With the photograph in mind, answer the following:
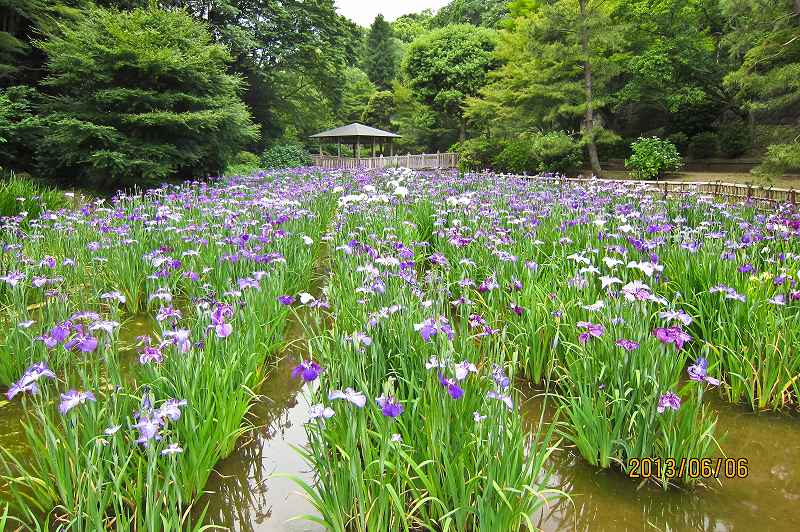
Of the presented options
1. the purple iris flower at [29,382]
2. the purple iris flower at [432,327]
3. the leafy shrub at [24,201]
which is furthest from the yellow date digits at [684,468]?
the leafy shrub at [24,201]

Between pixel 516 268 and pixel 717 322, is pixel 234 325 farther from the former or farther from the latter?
pixel 717 322

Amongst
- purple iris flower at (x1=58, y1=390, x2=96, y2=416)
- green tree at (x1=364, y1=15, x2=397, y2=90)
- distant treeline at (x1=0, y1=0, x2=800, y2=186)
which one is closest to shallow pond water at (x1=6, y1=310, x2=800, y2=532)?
purple iris flower at (x1=58, y1=390, x2=96, y2=416)

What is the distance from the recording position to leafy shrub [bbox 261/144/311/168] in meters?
22.1

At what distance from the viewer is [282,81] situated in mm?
26469

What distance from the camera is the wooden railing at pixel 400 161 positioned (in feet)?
88.4

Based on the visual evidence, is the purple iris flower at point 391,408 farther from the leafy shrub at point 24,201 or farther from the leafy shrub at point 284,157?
the leafy shrub at point 284,157

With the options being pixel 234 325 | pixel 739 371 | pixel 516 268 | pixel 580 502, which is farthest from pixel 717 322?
pixel 234 325

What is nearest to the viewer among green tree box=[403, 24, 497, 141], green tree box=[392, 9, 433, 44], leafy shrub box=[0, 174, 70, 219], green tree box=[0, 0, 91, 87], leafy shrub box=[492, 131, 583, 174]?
leafy shrub box=[0, 174, 70, 219]

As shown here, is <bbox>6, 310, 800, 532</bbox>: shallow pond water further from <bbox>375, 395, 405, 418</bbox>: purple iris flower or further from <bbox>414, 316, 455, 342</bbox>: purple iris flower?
<bbox>414, 316, 455, 342</bbox>: purple iris flower

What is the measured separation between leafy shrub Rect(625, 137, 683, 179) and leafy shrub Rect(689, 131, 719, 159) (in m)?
5.78

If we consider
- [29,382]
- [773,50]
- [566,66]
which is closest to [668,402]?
[29,382]

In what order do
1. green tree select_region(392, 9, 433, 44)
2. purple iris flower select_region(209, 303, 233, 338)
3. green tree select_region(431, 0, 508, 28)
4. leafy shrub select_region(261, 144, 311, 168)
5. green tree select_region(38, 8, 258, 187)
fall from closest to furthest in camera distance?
purple iris flower select_region(209, 303, 233, 338), green tree select_region(38, 8, 258, 187), leafy shrub select_region(261, 144, 311, 168), green tree select_region(431, 0, 508, 28), green tree select_region(392, 9, 433, 44)

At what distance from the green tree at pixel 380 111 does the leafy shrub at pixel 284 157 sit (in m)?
17.1

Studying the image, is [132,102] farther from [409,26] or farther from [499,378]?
[409,26]
